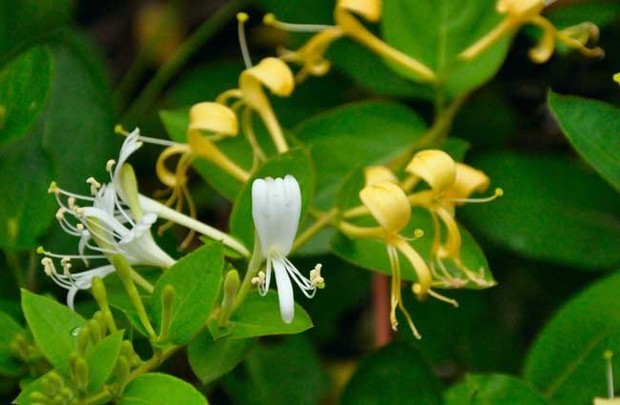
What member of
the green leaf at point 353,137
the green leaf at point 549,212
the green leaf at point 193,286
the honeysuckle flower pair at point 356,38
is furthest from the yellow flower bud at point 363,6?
the green leaf at point 193,286

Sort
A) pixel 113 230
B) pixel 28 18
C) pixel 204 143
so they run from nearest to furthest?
pixel 113 230
pixel 204 143
pixel 28 18

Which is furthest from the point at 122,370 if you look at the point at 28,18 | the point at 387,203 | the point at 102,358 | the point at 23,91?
the point at 28,18

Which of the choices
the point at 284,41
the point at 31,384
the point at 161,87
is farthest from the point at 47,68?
the point at 284,41

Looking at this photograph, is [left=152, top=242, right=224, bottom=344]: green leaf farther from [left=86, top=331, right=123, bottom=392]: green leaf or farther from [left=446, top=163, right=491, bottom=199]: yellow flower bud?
[left=446, top=163, right=491, bottom=199]: yellow flower bud

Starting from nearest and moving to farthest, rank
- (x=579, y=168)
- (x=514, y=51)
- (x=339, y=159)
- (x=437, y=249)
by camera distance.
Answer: (x=437, y=249)
(x=339, y=159)
(x=579, y=168)
(x=514, y=51)

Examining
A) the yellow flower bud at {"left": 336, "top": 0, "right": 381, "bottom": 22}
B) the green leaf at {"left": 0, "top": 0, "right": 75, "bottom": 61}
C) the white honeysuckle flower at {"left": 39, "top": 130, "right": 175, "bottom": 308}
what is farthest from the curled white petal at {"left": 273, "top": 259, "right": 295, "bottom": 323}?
the green leaf at {"left": 0, "top": 0, "right": 75, "bottom": 61}

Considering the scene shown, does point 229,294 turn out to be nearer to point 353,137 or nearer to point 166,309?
point 166,309

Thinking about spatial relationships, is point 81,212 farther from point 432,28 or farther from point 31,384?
point 432,28
